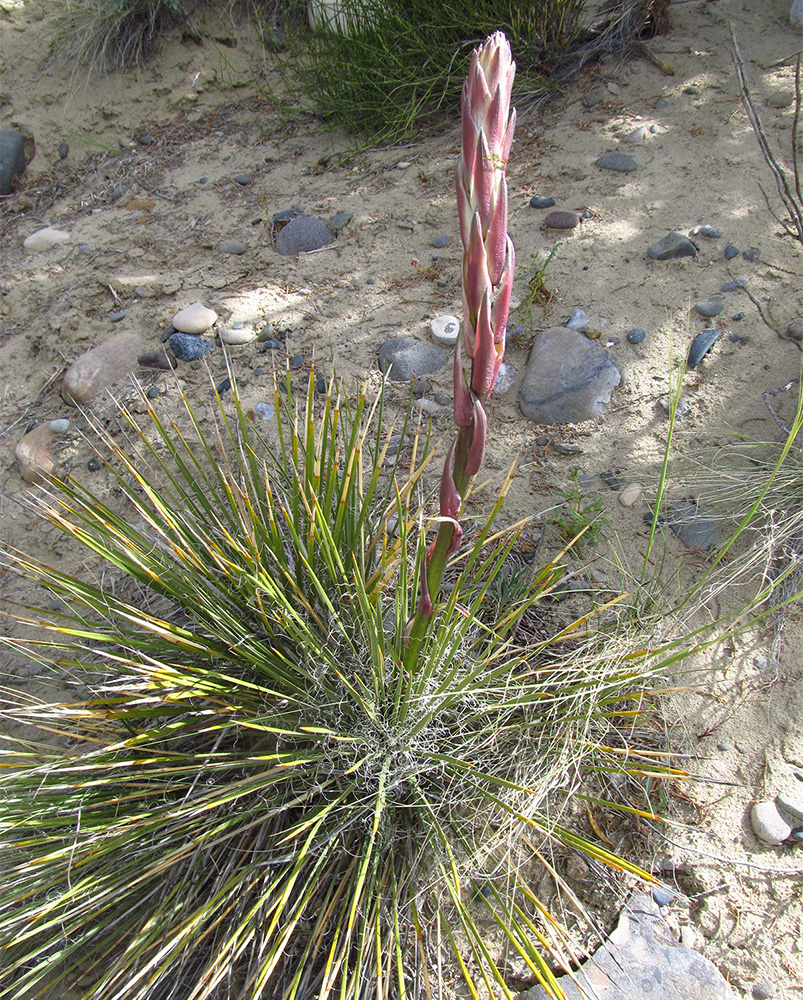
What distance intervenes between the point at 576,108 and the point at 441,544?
315 cm

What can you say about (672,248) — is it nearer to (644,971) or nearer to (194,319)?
(194,319)

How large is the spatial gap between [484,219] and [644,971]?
5.06 feet

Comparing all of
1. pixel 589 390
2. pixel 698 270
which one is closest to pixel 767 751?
pixel 589 390

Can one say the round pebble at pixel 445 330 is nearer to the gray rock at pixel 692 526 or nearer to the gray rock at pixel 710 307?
the gray rock at pixel 710 307

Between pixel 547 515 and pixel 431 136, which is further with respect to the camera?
pixel 431 136

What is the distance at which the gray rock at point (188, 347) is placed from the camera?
109 inches

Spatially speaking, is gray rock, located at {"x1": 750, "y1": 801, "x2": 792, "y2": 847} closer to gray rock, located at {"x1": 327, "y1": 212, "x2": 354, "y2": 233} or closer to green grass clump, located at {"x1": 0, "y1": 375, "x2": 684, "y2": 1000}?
green grass clump, located at {"x1": 0, "y1": 375, "x2": 684, "y2": 1000}

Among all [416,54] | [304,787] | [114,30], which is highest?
[114,30]

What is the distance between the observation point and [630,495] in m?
2.15

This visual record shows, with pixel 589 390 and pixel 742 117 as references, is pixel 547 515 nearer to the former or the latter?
pixel 589 390

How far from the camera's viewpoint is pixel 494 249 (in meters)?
0.90

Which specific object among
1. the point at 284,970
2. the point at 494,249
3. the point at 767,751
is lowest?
the point at 767,751

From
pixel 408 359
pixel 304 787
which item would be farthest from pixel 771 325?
pixel 304 787

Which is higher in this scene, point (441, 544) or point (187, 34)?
point (187, 34)
